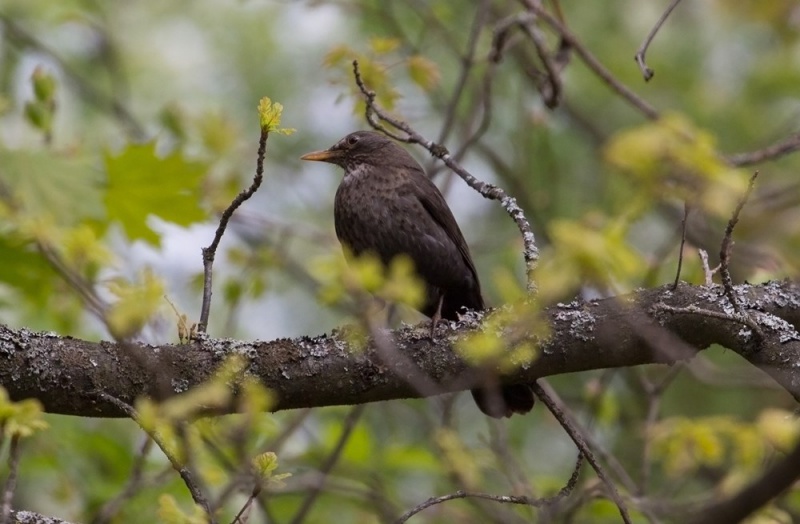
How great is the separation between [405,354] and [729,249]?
1028 mm

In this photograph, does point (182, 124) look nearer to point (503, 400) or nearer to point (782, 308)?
point (503, 400)

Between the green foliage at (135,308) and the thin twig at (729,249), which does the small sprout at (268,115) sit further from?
the thin twig at (729,249)

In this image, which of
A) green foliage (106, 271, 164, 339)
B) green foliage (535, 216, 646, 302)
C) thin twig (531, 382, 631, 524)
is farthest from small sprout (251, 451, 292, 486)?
thin twig (531, 382, 631, 524)

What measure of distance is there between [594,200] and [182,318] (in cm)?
469

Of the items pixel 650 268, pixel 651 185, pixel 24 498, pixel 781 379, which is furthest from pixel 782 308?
pixel 24 498

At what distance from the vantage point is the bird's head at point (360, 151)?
5.42m

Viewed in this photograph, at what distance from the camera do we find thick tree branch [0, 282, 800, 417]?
3.12m

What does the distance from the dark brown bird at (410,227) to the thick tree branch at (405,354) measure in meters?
1.45

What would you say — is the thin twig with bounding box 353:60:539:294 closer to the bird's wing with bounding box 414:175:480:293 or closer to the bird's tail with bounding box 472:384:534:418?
the bird's tail with bounding box 472:384:534:418

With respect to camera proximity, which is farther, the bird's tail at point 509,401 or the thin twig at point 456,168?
the bird's tail at point 509,401

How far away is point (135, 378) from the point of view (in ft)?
10.4

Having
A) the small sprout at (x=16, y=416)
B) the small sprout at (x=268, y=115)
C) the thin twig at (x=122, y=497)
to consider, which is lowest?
→ the small sprout at (x=16, y=416)

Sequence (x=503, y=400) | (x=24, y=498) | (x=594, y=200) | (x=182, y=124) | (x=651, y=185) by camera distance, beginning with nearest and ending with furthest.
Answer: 1. (x=651, y=185)
2. (x=503, y=400)
3. (x=182, y=124)
4. (x=24, y=498)
5. (x=594, y=200)

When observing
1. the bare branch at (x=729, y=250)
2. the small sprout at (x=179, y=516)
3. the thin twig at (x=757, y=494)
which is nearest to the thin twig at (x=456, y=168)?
the bare branch at (x=729, y=250)
